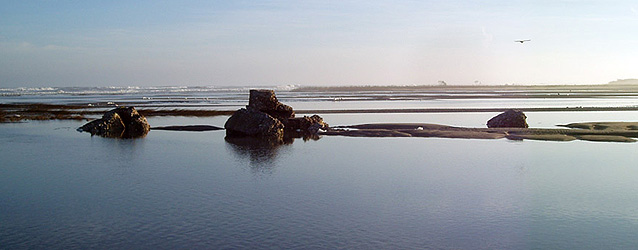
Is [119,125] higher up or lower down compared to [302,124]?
lower down

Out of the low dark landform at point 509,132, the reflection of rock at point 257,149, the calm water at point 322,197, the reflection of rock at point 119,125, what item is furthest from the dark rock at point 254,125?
the calm water at point 322,197

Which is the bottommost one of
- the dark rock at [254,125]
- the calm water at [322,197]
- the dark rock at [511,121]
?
the calm water at [322,197]

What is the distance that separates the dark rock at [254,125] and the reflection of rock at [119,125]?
189 inches

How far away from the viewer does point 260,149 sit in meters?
24.0

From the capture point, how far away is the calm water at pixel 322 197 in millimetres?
10602

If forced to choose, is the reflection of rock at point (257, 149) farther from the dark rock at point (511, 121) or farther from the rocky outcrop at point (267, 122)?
the dark rock at point (511, 121)

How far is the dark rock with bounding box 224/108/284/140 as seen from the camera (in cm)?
2992

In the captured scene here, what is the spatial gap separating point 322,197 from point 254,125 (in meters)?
16.6

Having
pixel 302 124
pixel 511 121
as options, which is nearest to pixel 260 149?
pixel 302 124

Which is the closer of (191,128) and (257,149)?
(257,149)

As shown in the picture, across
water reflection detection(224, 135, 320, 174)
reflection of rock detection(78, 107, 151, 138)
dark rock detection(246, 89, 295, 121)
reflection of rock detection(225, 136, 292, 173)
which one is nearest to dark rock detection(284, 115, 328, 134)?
dark rock detection(246, 89, 295, 121)

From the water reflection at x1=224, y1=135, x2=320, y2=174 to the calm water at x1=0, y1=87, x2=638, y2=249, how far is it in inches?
6.0

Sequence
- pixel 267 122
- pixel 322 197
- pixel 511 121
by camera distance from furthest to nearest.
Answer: pixel 511 121
pixel 267 122
pixel 322 197

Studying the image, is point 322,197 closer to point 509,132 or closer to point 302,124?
point 509,132
